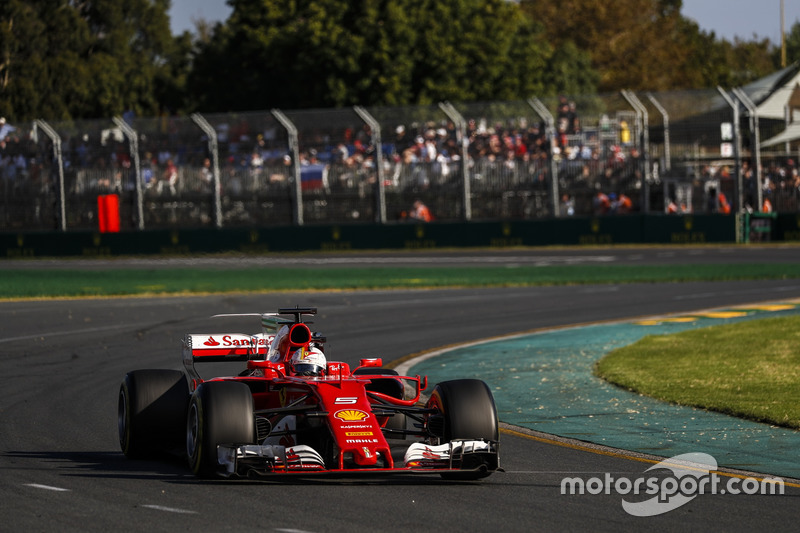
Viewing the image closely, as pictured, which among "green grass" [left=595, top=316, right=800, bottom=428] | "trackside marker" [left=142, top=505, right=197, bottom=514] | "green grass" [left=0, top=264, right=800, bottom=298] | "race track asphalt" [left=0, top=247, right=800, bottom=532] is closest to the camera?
"race track asphalt" [left=0, top=247, right=800, bottom=532]

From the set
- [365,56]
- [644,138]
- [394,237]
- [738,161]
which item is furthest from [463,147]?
[365,56]

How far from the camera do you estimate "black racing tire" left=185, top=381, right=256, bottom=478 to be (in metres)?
8.32

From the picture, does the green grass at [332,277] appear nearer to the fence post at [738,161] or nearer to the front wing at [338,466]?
the fence post at [738,161]

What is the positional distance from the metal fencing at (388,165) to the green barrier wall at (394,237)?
0.42 m

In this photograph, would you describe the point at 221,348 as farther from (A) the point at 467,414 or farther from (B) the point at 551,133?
(B) the point at 551,133

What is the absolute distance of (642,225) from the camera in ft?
124

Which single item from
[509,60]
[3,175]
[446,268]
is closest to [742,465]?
[446,268]

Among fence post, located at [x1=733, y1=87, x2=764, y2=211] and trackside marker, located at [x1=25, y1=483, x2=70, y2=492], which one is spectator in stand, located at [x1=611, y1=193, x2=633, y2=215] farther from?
trackside marker, located at [x1=25, y1=483, x2=70, y2=492]

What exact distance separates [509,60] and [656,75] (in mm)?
33190

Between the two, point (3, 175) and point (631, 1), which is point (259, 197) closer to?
point (3, 175)

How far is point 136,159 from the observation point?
3819cm

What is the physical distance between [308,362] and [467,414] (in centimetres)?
134

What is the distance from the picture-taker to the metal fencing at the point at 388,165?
3784cm

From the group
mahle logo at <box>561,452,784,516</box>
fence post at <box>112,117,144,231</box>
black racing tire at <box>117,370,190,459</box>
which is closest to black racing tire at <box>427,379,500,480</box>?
mahle logo at <box>561,452,784,516</box>
